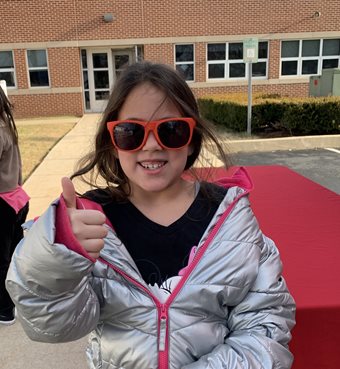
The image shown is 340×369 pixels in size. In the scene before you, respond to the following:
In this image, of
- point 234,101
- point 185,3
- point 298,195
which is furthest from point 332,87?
point 298,195

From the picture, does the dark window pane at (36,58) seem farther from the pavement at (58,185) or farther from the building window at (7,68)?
the pavement at (58,185)

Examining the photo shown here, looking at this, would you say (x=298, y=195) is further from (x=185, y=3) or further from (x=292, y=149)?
(x=185, y=3)

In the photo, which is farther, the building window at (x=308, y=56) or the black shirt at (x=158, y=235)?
the building window at (x=308, y=56)

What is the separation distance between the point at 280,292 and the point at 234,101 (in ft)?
34.0

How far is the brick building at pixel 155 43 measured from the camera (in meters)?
16.7

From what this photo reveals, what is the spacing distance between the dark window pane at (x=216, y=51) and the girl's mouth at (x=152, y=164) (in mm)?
16929

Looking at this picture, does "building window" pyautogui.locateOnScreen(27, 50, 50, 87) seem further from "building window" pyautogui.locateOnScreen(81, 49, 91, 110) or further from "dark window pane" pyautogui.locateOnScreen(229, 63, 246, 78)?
"dark window pane" pyautogui.locateOnScreen(229, 63, 246, 78)

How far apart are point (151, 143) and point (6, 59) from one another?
57.3ft

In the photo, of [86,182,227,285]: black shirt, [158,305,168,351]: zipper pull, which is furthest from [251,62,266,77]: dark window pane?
[158,305,168,351]: zipper pull

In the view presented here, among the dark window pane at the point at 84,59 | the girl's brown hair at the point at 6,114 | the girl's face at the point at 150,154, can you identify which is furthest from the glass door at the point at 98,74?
the girl's face at the point at 150,154

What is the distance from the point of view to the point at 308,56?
1806cm

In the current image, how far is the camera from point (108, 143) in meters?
1.73

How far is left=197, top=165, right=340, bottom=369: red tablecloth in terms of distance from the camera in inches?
75.3

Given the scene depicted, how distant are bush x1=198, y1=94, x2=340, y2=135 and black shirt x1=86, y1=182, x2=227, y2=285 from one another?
8.42 meters
